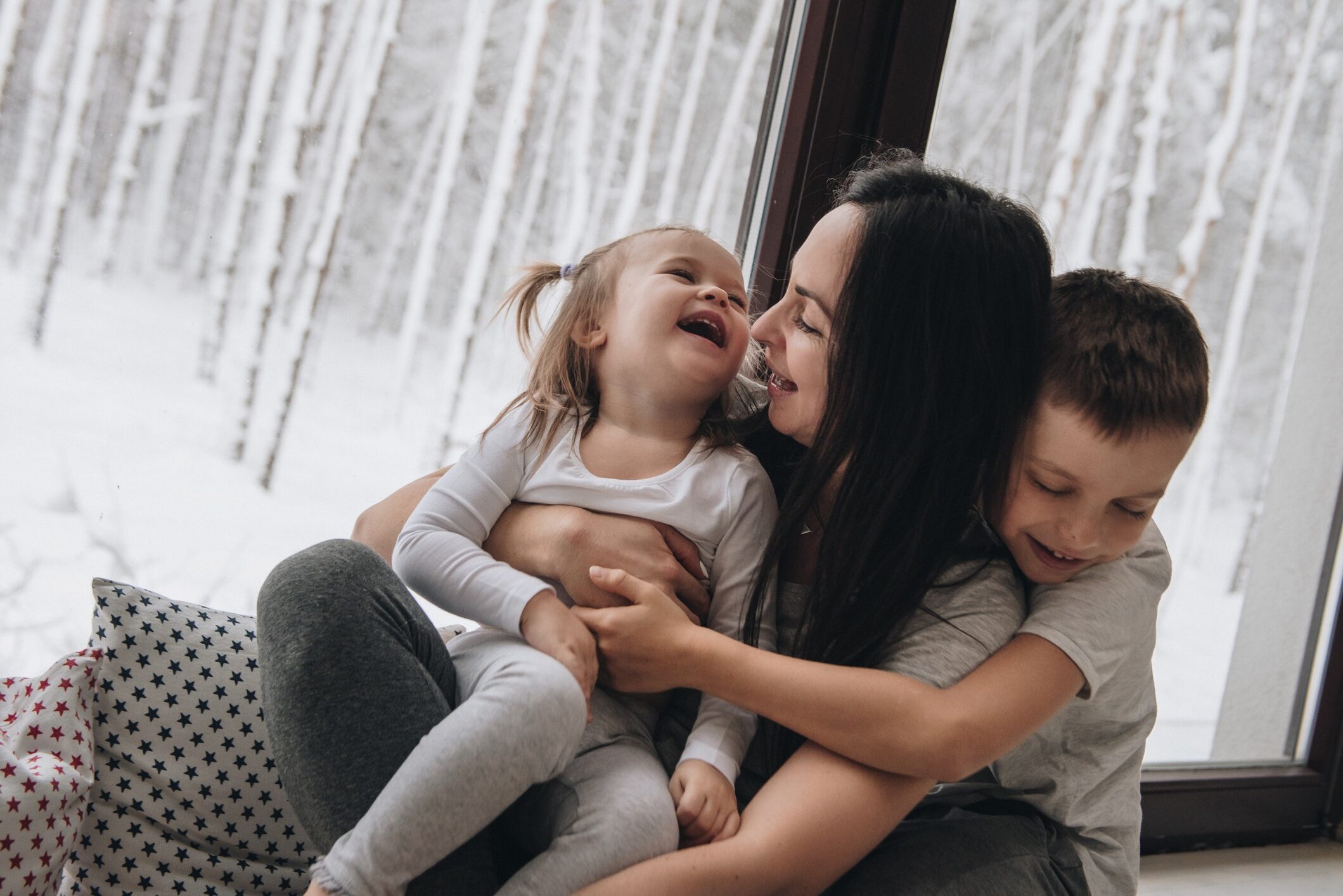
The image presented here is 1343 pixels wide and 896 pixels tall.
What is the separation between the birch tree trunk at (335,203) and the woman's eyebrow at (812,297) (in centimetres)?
71

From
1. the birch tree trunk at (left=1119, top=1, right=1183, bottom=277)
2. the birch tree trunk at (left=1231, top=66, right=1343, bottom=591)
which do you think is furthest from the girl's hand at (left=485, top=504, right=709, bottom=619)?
the birch tree trunk at (left=1231, top=66, right=1343, bottom=591)

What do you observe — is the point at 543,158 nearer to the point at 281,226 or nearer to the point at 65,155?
the point at 281,226

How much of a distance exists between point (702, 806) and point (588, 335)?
0.63m

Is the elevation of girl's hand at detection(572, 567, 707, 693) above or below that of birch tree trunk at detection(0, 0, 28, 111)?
below

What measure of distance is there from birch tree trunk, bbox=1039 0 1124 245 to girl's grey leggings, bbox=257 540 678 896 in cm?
161

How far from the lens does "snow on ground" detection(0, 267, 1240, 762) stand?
1291 mm

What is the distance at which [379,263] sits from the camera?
4.95 ft

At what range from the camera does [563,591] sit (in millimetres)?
1136

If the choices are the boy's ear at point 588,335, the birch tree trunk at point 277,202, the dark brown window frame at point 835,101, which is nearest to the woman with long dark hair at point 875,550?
the boy's ear at point 588,335

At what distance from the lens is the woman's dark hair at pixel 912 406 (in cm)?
110

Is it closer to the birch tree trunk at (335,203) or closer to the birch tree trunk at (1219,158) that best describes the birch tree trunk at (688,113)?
the birch tree trunk at (335,203)

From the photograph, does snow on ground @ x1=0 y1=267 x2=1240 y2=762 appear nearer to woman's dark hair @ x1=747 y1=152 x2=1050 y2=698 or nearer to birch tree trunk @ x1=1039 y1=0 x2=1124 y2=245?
woman's dark hair @ x1=747 y1=152 x2=1050 y2=698

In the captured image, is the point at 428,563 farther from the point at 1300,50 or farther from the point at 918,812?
the point at 1300,50

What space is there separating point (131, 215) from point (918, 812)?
1320mm
